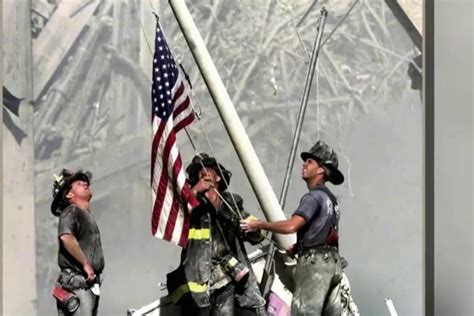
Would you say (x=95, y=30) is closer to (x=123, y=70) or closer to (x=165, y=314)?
(x=123, y=70)

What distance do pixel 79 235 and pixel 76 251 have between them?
173 mm

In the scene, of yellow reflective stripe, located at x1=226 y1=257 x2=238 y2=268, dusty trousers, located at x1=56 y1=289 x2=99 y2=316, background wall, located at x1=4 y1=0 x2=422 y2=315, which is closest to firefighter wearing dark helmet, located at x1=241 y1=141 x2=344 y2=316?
yellow reflective stripe, located at x1=226 y1=257 x2=238 y2=268

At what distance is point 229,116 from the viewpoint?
7410mm

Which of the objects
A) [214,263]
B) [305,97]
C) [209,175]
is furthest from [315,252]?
[305,97]

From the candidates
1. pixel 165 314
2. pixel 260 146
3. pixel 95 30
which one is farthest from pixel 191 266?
pixel 95 30

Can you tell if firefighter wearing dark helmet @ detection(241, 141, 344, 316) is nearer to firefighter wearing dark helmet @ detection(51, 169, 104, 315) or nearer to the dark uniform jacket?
the dark uniform jacket

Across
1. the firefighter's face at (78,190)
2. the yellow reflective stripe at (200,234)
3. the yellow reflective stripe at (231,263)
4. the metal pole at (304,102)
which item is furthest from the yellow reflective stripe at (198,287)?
the metal pole at (304,102)

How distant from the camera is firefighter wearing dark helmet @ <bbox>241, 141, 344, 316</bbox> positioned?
7.15 metres

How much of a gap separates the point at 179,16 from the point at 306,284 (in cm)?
218

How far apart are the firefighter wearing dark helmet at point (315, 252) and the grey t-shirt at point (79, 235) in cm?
115

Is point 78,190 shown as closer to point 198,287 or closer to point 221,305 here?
point 198,287

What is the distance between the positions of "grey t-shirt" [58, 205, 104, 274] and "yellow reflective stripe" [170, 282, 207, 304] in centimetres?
63

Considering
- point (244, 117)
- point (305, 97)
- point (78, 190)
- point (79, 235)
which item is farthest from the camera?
point (244, 117)

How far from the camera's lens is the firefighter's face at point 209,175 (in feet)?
24.2
